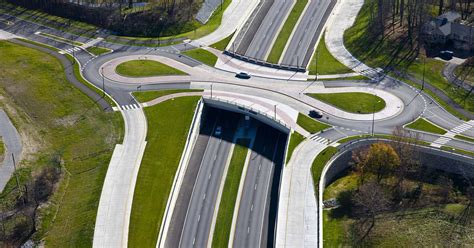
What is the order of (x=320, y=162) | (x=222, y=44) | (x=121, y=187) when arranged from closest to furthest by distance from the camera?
(x=121, y=187) < (x=320, y=162) < (x=222, y=44)

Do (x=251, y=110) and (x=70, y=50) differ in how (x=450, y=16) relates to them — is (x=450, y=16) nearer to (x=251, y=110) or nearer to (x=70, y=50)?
(x=251, y=110)

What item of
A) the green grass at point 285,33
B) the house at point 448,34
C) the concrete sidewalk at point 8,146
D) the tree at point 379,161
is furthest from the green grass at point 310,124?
the concrete sidewalk at point 8,146

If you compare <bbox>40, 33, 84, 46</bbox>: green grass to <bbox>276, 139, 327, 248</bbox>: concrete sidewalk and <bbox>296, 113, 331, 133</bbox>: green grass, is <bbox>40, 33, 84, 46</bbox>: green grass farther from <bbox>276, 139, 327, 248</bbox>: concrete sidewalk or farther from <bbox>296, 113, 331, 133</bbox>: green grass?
<bbox>276, 139, 327, 248</bbox>: concrete sidewalk

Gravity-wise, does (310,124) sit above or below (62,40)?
below

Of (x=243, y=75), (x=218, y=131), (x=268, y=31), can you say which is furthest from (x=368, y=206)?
(x=268, y=31)

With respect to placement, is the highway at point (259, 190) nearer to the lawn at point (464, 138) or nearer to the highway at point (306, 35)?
the highway at point (306, 35)

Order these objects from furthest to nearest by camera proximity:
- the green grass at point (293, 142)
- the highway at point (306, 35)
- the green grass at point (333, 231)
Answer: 1. the highway at point (306, 35)
2. the green grass at point (293, 142)
3. the green grass at point (333, 231)
